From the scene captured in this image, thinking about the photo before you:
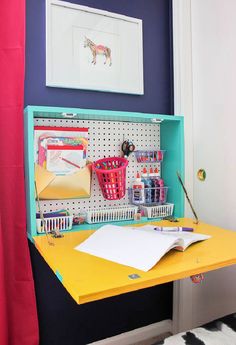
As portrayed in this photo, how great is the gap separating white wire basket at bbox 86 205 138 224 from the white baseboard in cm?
62

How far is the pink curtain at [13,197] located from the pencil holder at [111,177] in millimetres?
308

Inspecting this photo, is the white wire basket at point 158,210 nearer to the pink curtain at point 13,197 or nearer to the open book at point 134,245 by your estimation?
the open book at point 134,245

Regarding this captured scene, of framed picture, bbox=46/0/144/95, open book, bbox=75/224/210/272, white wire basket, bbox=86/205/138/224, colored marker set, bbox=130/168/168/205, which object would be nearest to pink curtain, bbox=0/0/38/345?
framed picture, bbox=46/0/144/95

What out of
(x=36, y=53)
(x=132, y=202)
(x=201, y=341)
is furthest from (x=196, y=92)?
(x=201, y=341)

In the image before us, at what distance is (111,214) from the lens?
126 cm

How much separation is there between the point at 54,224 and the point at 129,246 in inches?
14.6

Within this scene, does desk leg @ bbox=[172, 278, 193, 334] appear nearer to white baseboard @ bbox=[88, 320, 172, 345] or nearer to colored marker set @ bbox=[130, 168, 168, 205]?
white baseboard @ bbox=[88, 320, 172, 345]

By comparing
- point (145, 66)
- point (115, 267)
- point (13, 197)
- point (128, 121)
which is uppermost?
point (145, 66)

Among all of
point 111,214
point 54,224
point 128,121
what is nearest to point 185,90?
point 128,121

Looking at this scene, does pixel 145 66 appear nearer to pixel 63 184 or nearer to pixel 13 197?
pixel 63 184

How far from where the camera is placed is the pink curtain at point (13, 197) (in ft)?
3.70

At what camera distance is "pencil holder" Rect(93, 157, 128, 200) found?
1219 mm

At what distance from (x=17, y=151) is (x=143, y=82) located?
70 cm

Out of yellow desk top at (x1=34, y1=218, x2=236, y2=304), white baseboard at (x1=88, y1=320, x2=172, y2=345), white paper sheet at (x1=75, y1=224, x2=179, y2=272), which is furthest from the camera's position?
white baseboard at (x1=88, y1=320, x2=172, y2=345)
